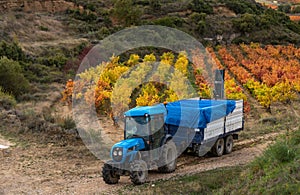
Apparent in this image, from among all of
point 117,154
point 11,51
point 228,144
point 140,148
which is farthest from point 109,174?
point 11,51

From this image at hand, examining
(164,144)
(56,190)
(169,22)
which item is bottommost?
(56,190)

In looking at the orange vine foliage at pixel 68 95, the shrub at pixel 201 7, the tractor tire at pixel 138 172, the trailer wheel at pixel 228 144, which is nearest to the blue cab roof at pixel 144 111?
the tractor tire at pixel 138 172

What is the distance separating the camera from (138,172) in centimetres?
1172

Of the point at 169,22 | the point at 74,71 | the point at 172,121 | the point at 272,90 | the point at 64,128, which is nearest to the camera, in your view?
the point at 172,121

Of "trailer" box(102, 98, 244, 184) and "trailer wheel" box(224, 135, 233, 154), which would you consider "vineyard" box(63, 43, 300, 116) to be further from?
"trailer" box(102, 98, 244, 184)

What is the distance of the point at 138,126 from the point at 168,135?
135cm

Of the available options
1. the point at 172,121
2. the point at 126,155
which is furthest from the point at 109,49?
the point at 126,155

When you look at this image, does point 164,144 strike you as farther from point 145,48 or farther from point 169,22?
point 169,22

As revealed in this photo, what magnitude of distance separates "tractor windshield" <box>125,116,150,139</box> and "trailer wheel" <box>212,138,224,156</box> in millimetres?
3984

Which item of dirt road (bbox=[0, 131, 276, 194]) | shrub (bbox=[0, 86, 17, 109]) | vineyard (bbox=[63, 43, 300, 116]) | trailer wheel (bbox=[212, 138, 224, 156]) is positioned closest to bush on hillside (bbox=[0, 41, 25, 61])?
vineyard (bbox=[63, 43, 300, 116])

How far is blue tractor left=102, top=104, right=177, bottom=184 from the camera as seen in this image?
37.9ft

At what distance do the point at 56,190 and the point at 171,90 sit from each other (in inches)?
532

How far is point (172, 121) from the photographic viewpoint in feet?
46.2

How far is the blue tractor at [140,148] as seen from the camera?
11555 mm
